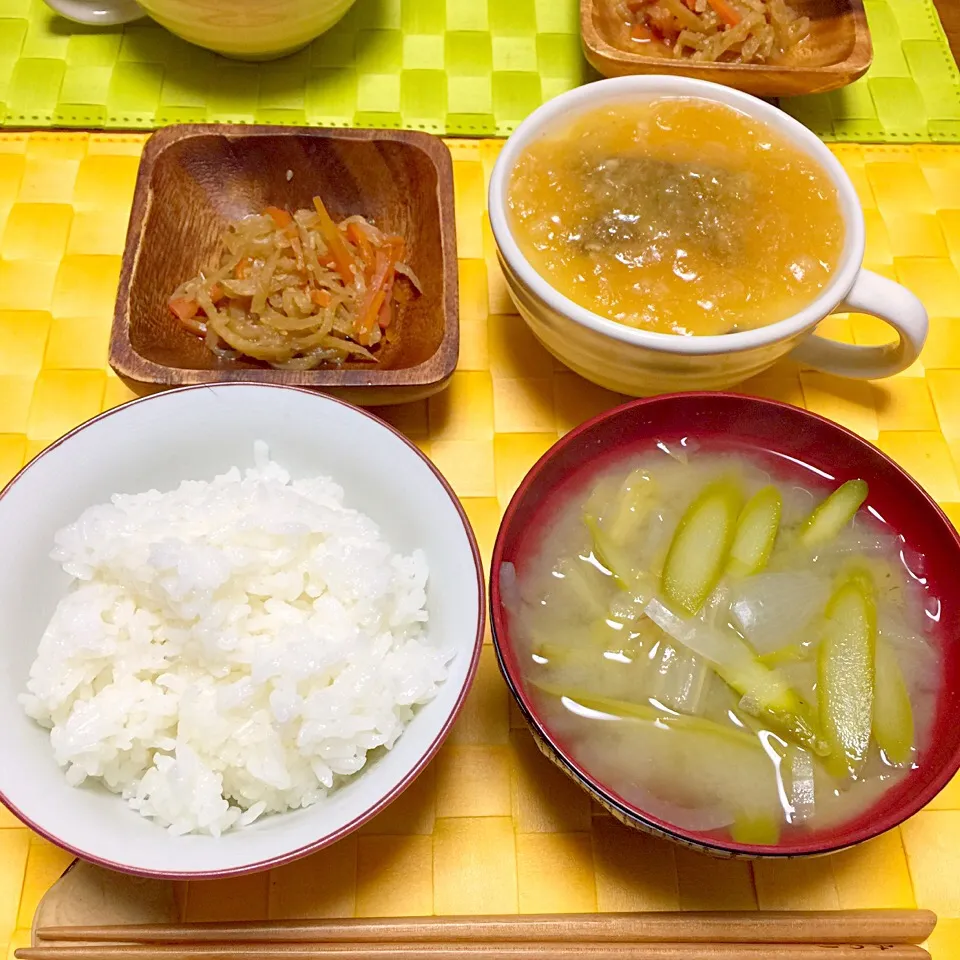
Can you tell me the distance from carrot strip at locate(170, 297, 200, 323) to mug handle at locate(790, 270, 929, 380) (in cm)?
124

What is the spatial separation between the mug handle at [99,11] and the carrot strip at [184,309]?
3.04 ft

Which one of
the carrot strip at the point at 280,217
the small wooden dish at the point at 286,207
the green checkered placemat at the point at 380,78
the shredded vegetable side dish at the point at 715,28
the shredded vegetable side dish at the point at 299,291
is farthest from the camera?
the green checkered placemat at the point at 380,78

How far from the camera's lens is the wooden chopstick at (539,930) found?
4.01 ft

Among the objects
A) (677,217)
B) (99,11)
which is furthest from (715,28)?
(99,11)

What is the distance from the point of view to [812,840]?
3.77 ft

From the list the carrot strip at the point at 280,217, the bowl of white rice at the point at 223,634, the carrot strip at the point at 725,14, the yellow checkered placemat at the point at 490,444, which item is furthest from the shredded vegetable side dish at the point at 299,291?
the carrot strip at the point at 725,14

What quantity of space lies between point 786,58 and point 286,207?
1.28 metres

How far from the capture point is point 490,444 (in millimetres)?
1783

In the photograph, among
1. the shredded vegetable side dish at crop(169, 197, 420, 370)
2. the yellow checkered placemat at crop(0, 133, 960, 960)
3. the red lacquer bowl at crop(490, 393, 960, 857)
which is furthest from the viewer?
the shredded vegetable side dish at crop(169, 197, 420, 370)

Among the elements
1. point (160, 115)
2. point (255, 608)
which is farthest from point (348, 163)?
point (255, 608)

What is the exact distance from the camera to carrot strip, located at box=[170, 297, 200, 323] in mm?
1761

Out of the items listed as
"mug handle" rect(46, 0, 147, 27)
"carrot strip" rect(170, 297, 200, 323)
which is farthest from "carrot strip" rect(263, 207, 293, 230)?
"mug handle" rect(46, 0, 147, 27)

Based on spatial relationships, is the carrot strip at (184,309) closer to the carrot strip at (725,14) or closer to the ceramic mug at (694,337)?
the ceramic mug at (694,337)

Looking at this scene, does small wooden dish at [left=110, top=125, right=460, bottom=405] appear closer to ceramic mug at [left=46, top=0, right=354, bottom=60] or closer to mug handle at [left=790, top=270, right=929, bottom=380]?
ceramic mug at [left=46, top=0, right=354, bottom=60]
